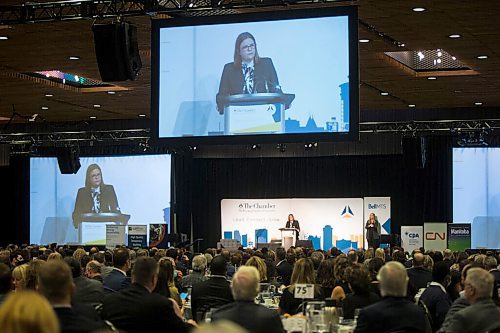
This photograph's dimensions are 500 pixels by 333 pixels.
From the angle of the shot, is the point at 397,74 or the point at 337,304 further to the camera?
the point at 397,74

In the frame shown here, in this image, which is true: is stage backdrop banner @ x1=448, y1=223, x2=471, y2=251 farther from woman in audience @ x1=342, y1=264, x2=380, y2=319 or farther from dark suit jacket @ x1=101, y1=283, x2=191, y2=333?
dark suit jacket @ x1=101, y1=283, x2=191, y2=333

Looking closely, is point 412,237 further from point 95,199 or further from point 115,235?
point 95,199

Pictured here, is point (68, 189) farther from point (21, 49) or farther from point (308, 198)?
point (21, 49)

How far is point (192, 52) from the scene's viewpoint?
1138 centimetres

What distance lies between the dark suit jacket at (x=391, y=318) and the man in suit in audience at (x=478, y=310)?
0.24 metres

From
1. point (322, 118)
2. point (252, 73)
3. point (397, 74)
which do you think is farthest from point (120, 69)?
point (397, 74)

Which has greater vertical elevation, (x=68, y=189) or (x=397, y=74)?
(x=397, y=74)

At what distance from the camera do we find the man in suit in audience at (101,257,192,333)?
5859 millimetres

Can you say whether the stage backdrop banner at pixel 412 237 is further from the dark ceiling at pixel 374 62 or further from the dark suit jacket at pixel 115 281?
the dark suit jacket at pixel 115 281

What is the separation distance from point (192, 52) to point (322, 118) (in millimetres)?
1855

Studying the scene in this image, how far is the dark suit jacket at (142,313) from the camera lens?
586cm

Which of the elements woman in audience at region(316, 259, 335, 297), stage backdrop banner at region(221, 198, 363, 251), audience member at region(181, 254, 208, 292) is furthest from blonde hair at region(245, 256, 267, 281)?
stage backdrop banner at region(221, 198, 363, 251)

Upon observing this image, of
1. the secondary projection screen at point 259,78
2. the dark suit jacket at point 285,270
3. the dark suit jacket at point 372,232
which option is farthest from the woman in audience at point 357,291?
the dark suit jacket at point 372,232

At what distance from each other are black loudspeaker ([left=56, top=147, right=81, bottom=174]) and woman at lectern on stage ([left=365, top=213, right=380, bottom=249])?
28.1 ft
